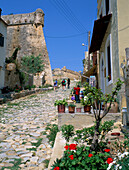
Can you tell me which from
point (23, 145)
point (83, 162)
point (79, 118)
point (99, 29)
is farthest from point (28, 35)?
point (83, 162)

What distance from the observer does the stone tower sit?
32.8 metres

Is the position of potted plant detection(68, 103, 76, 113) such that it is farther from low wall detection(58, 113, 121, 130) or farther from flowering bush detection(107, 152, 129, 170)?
flowering bush detection(107, 152, 129, 170)

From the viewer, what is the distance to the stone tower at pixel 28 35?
1291 inches

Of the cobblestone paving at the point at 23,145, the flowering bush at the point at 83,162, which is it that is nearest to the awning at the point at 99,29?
the cobblestone paving at the point at 23,145

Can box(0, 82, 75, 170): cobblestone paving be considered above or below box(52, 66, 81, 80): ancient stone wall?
below

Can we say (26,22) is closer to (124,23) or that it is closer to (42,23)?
(42,23)

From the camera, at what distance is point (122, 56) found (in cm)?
685

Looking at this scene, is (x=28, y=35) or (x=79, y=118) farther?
(x=28, y=35)

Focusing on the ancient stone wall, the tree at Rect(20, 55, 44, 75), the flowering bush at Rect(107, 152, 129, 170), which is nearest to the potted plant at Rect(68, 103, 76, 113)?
the flowering bush at Rect(107, 152, 129, 170)

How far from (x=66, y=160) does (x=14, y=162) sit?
5.46 ft

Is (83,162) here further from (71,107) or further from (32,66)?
(32,66)

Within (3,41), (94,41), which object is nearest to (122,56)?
(94,41)

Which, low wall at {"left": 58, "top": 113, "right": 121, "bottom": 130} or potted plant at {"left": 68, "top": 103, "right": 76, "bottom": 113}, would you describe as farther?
potted plant at {"left": 68, "top": 103, "right": 76, "bottom": 113}

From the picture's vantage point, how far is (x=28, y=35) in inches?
1331
